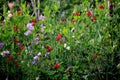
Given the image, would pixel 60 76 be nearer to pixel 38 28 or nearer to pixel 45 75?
pixel 45 75

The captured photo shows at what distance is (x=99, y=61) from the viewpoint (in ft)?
10.8

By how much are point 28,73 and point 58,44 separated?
0.48 meters

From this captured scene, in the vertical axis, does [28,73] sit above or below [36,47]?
below

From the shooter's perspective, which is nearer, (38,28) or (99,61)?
(99,61)

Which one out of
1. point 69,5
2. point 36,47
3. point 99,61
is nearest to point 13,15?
point 36,47

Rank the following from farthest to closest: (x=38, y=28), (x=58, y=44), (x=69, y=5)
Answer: (x=69, y=5)
(x=38, y=28)
(x=58, y=44)

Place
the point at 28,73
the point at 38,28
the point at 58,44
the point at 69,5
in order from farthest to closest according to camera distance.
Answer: the point at 69,5 → the point at 38,28 → the point at 58,44 → the point at 28,73

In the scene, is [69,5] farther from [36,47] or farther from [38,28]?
[36,47]

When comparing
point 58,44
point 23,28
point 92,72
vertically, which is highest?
point 23,28

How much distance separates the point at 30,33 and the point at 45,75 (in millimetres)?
458

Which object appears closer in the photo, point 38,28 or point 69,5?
point 38,28

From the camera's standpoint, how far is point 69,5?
572cm

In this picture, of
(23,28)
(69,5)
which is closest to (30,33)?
(23,28)

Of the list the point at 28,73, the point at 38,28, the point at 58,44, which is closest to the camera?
the point at 28,73
